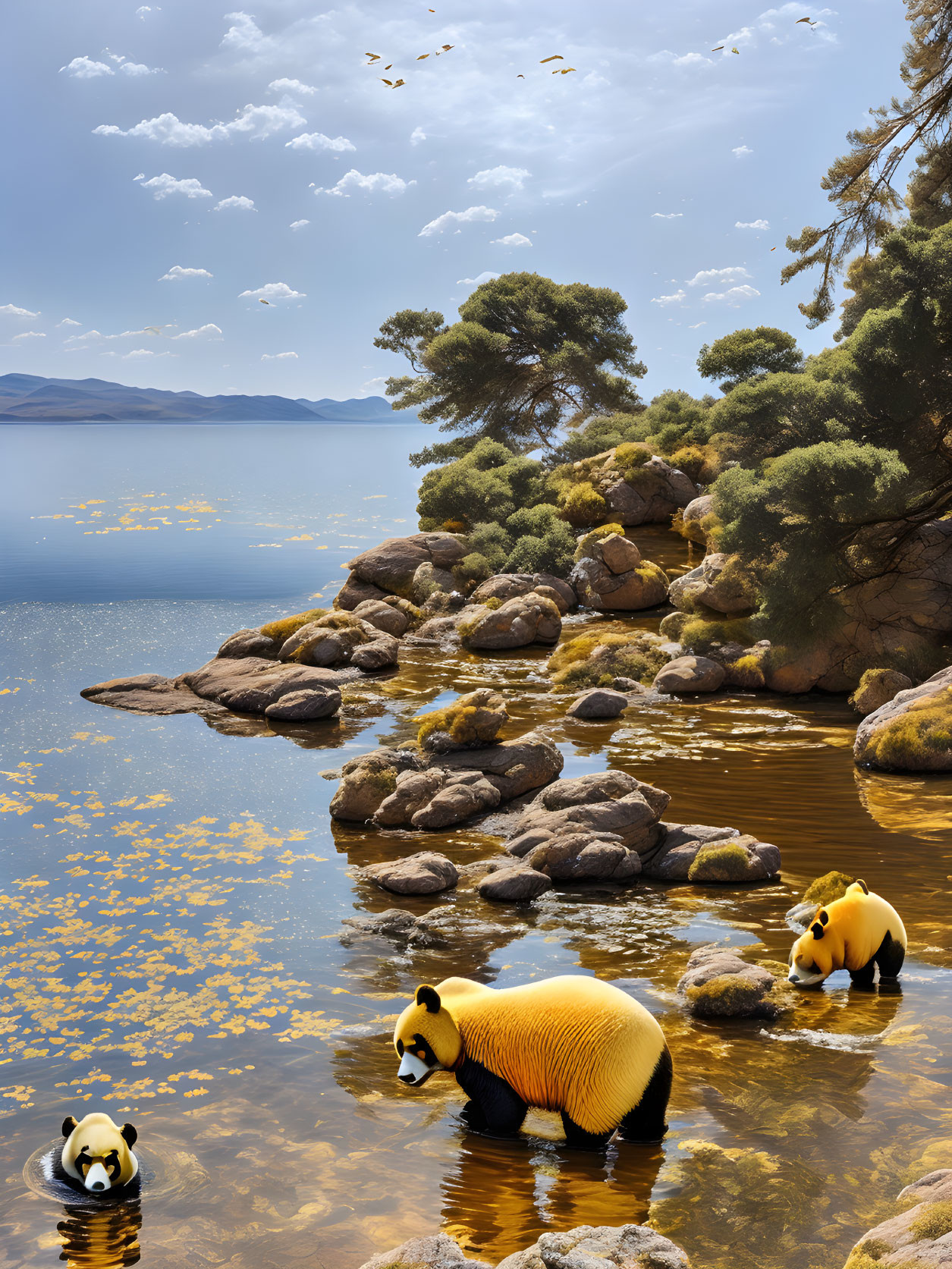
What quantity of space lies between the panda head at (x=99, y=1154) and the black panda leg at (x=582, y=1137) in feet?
9.55

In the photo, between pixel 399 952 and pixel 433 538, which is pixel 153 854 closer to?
pixel 399 952

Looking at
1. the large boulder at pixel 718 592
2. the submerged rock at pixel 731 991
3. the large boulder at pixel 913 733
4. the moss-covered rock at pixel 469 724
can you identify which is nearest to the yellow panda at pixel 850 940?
the submerged rock at pixel 731 991

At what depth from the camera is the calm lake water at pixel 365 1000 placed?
6.16 metres

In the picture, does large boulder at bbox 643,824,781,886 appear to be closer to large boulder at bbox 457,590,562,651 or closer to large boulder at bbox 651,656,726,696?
large boulder at bbox 651,656,726,696

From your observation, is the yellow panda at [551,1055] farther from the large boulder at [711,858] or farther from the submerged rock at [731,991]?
the large boulder at [711,858]

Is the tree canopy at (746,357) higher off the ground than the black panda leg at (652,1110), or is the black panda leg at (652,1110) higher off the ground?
the tree canopy at (746,357)

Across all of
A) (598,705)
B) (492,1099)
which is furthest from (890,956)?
(598,705)

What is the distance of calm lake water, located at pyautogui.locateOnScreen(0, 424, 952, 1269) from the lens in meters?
6.16

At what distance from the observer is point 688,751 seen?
18203 mm

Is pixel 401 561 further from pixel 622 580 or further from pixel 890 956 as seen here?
pixel 890 956

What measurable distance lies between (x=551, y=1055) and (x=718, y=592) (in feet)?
67.7

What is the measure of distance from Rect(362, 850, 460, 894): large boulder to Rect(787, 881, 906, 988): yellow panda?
484cm

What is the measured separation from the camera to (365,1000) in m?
9.76

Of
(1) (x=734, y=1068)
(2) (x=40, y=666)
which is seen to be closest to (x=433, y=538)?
(2) (x=40, y=666)
